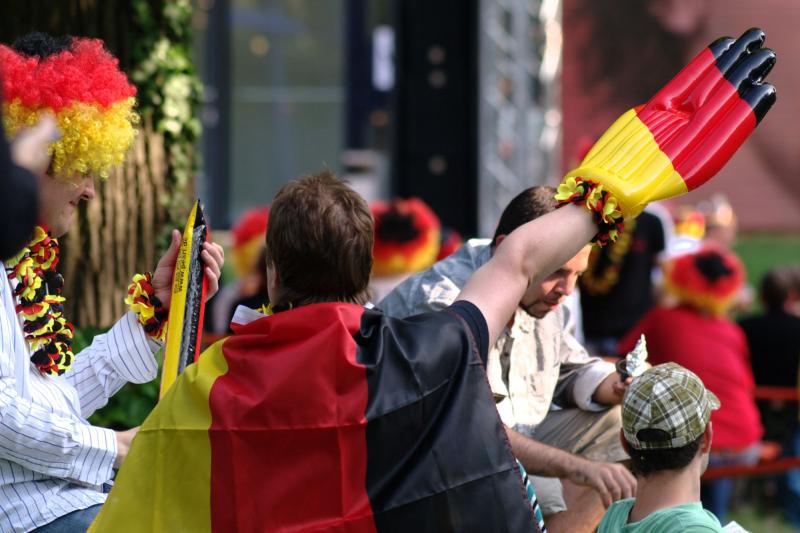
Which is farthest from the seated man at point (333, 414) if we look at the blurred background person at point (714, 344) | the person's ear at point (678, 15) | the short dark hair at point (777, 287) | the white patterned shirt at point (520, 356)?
the person's ear at point (678, 15)

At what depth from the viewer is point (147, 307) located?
303cm

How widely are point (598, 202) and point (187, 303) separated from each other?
963 mm

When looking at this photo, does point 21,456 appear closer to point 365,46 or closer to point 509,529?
point 509,529

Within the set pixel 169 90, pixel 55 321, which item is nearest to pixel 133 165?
pixel 169 90

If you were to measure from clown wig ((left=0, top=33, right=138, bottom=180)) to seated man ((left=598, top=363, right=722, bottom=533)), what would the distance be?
52.5 inches

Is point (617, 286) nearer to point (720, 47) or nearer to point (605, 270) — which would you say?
point (605, 270)

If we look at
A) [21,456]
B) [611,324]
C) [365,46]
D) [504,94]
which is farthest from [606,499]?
[365,46]

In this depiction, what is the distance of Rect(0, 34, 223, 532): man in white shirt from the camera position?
2.65 meters

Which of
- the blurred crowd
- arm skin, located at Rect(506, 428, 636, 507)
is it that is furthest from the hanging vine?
arm skin, located at Rect(506, 428, 636, 507)

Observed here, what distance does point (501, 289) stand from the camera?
8.21ft

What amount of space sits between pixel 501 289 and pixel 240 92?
13332 millimetres

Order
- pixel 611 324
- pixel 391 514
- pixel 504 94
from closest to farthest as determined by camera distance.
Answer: pixel 391 514, pixel 611 324, pixel 504 94

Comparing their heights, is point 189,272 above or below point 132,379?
above

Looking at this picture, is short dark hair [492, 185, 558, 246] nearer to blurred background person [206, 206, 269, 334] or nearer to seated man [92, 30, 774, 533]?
seated man [92, 30, 774, 533]
